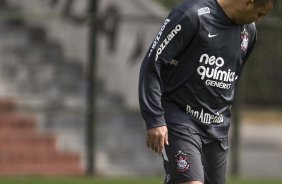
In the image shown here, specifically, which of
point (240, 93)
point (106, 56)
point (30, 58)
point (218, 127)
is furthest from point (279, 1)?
point (218, 127)

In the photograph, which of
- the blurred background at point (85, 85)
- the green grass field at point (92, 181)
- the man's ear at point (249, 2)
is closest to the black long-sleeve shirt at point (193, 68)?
the man's ear at point (249, 2)

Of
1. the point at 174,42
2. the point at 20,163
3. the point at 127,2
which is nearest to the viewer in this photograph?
the point at 174,42

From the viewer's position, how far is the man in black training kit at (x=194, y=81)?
6.77 m

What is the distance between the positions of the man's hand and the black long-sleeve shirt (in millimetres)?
44

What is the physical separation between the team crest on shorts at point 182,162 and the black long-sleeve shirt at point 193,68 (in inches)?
9.5

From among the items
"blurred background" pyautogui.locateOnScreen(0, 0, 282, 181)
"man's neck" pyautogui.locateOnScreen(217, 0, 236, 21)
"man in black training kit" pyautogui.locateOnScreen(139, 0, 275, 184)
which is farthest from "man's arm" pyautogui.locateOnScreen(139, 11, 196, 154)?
"blurred background" pyautogui.locateOnScreen(0, 0, 282, 181)

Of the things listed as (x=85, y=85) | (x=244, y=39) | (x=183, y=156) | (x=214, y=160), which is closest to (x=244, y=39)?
(x=244, y=39)

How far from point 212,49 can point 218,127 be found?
0.57m

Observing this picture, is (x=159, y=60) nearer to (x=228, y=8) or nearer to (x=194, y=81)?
(x=194, y=81)

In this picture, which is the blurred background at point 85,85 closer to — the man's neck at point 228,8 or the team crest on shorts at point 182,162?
the team crest on shorts at point 182,162

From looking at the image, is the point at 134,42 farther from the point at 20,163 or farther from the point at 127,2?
the point at 20,163

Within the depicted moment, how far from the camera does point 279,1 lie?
14734 mm

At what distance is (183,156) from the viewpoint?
6844mm

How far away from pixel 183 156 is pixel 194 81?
20.4 inches
